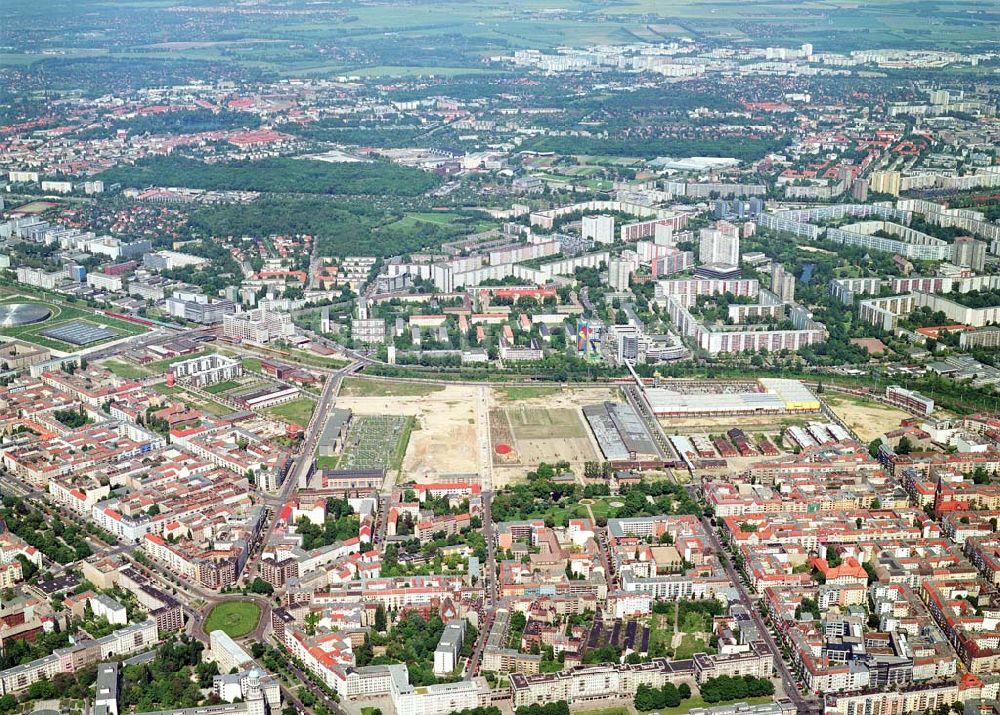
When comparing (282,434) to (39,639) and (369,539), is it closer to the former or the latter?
(369,539)

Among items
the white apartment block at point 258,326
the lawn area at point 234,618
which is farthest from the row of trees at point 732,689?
the white apartment block at point 258,326

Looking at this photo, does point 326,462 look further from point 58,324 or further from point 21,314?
point 21,314

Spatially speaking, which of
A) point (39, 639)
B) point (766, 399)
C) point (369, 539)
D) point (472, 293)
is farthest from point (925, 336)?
point (39, 639)

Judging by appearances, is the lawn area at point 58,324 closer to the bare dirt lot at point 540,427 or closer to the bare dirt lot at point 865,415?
the bare dirt lot at point 540,427

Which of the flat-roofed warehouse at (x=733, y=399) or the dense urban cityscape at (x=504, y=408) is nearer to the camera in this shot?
the dense urban cityscape at (x=504, y=408)

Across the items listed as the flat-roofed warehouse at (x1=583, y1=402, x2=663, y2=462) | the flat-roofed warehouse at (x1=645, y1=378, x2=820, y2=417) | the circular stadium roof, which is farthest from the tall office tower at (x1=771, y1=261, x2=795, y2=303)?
the circular stadium roof

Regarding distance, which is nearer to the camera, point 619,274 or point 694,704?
point 694,704

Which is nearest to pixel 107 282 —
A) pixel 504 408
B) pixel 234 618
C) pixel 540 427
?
pixel 504 408
